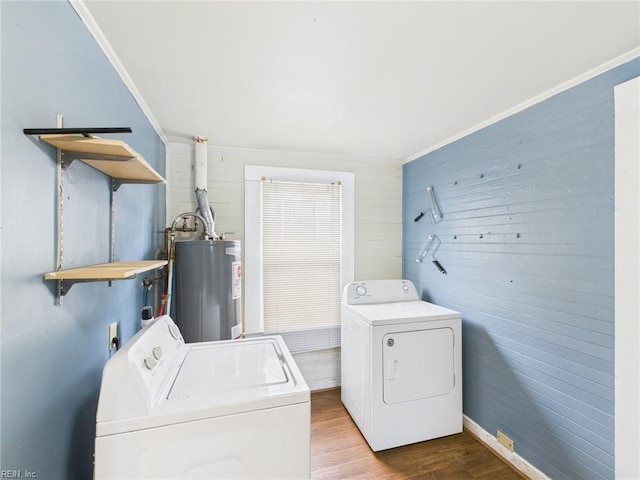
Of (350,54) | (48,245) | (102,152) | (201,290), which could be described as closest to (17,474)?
(48,245)

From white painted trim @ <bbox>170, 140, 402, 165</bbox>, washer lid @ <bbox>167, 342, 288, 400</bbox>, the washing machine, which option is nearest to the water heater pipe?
white painted trim @ <bbox>170, 140, 402, 165</bbox>

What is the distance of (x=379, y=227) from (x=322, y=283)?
2.93ft

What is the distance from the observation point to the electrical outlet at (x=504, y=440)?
6.18 ft

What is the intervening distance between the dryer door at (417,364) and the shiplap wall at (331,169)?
955 millimetres

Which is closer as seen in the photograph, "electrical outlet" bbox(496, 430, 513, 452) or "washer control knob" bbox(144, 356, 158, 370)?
"washer control knob" bbox(144, 356, 158, 370)

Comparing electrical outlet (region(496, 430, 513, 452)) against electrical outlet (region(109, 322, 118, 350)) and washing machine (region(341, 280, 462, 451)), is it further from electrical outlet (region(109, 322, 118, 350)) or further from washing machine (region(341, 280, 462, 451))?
electrical outlet (region(109, 322, 118, 350))

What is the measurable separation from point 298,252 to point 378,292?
88cm

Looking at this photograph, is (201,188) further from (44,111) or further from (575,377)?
(575,377)

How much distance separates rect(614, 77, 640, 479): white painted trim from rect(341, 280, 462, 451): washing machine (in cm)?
94

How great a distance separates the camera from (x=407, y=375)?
2.08 m

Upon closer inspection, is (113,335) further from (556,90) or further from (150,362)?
(556,90)

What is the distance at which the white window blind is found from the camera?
2725mm

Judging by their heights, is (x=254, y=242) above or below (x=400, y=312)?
above

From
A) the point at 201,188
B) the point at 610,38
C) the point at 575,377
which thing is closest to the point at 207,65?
the point at 201,188
